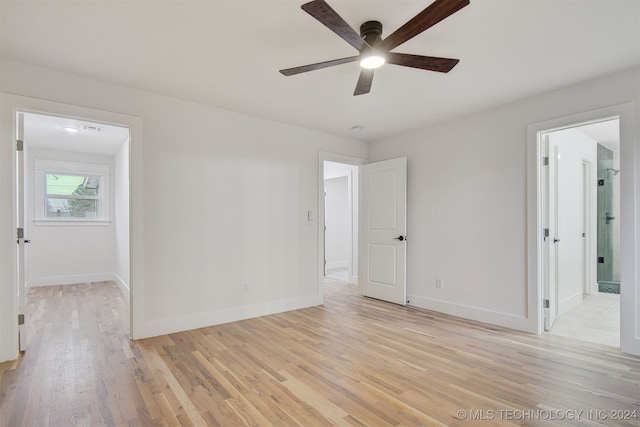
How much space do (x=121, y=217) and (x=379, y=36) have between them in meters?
5.31

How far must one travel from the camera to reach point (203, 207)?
12.0 feet

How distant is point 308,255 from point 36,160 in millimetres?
A: 5364

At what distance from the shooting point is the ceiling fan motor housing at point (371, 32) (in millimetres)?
2092

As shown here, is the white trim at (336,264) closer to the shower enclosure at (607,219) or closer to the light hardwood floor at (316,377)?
the light hardwood floor at (316,377)

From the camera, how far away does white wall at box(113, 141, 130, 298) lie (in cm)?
501

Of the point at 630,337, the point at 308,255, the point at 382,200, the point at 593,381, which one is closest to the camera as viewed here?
the point at 593,381

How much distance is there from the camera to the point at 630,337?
9.15 ft

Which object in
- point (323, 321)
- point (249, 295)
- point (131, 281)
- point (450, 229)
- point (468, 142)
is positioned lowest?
point (323, 321)

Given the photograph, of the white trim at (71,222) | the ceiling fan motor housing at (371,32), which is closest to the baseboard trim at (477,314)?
the ceiling fan motor housing at (371,32)

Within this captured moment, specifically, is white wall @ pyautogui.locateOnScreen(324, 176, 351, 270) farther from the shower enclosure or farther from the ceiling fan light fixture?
the ceiling fan light fixture

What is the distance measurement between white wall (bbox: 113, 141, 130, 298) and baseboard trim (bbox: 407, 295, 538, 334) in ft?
14.7

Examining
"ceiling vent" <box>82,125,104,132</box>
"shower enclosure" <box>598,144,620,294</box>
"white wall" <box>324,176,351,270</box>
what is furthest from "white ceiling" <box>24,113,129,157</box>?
"shower enclosure" <box>598,144,620,294</box>

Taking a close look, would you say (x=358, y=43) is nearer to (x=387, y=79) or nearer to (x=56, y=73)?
(x=387, y=79)

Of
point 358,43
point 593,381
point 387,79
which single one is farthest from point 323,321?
point 358,43
